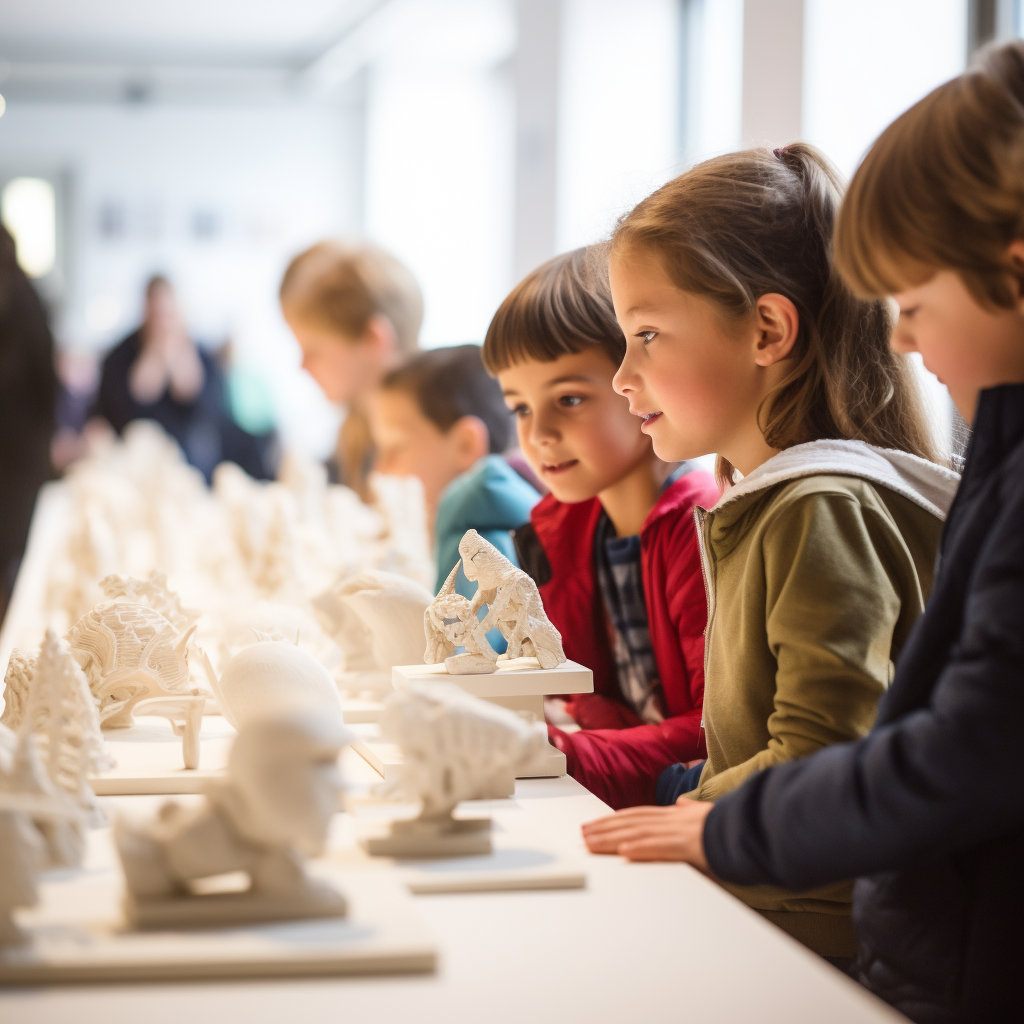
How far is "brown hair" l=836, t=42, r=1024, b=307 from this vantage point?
959mm

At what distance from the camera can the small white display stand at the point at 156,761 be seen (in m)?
1.31

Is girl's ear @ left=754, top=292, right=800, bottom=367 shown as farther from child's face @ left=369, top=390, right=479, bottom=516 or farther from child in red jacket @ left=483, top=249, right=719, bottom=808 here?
child's face @ left=369, top=390, right=479, bottom=516

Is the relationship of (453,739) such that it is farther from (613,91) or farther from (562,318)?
(613,91)

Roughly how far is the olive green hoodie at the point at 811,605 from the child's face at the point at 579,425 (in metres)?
0.53

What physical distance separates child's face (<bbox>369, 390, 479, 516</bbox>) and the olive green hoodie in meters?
1.72

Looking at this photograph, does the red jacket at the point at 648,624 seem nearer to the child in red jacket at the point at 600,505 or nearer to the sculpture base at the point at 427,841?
the child in red jacket at the point at 600,505

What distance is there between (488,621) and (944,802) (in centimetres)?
69

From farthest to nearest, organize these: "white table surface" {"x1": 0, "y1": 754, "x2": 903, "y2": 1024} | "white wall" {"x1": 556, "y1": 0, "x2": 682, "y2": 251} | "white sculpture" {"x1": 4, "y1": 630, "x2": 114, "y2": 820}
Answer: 1. "white wall" {"x1": 556, "y1": 0, "x2": 682, "y2": 251}
2. "white sculpture" {"x1": 4, "y1": 630, "x2": 114, "y2": 820}
3. "white table surface" {"x1": 0, "y1": 754, "x2": 903, "y2": 1024}

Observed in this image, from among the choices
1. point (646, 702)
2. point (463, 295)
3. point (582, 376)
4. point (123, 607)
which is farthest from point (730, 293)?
point (463, 295)

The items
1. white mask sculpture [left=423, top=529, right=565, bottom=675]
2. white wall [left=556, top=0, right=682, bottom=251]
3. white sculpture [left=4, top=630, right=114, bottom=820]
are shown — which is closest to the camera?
white sculpture [left=4, top=630, right=114, bottom=820]

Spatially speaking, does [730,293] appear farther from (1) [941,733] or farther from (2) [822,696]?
(1) [941,733]

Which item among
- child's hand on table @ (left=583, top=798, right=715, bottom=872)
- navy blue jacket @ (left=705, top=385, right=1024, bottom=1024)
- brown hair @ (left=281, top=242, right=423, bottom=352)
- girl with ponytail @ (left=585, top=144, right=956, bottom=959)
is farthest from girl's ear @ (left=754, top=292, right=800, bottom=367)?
brown hair @ (left=281, top=242, right=423, bottom=352)

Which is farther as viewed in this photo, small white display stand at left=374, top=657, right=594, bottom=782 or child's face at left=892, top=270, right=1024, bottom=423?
small white display stand at left=374, top=657, right=594, bottom=782

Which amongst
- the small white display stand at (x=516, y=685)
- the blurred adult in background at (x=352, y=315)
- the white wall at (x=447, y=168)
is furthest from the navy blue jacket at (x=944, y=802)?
the white wall at (x=447, y=168)
